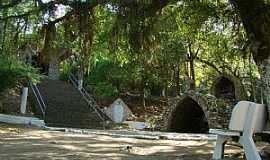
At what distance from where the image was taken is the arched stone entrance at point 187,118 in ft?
73.9

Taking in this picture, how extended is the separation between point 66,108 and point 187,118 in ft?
20.7

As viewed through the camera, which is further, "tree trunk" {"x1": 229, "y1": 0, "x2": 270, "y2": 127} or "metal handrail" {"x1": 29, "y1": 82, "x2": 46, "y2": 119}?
"metal handrail" {"x1": 29, "y1": 82, "x2": 46, "y2": 119}

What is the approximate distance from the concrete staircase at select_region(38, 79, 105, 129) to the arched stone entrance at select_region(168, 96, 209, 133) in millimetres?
3530

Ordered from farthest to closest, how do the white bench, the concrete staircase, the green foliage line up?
1. the concrete staircase
2. the green foliage
3. the white bench

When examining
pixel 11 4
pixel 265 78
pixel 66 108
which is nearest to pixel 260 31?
pixel 265 78

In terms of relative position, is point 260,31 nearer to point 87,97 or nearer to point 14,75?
point 14,75

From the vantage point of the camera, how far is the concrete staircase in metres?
23.1

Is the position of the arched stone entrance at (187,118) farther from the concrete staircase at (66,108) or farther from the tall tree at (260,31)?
the tall tree at (260,31)

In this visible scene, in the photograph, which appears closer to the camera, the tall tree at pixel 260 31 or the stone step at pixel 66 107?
the tall tree at pixel 260 31

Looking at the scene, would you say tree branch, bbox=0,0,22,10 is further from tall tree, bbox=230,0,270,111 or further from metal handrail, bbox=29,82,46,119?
A: metal handrail, bbox=29,82,46,119

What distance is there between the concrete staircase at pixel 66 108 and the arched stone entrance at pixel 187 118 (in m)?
3.53

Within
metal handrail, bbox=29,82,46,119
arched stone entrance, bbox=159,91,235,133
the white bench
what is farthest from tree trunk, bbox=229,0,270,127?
metal handrail, bbox=29,82,46,119

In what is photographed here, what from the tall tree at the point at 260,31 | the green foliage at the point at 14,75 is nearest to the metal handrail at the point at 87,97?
the green foliage at the point at 14,75

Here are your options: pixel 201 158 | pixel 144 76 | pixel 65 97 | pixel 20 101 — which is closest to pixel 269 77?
pixel 201 158
